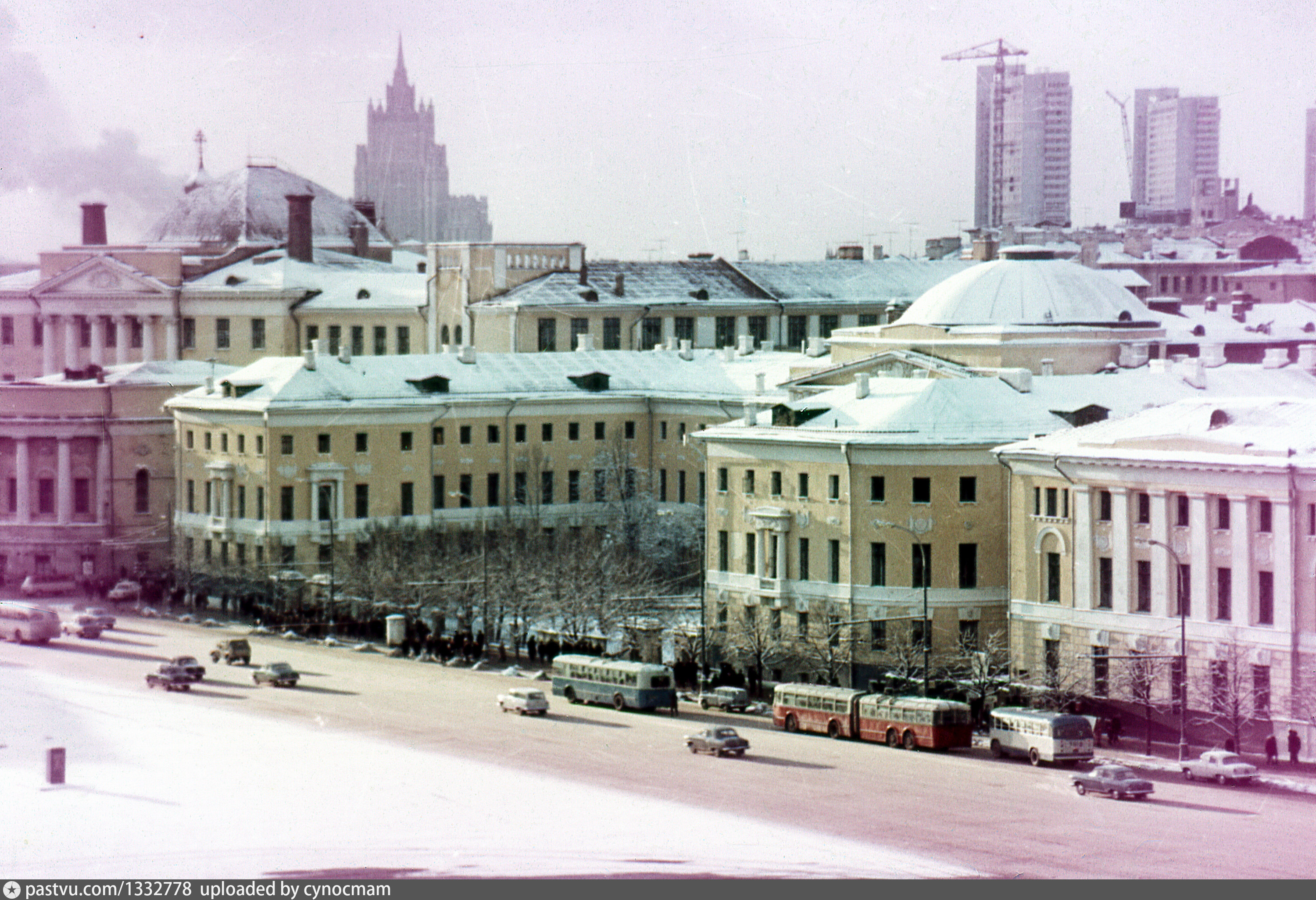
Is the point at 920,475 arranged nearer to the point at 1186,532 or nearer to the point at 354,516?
the point at 1186,532

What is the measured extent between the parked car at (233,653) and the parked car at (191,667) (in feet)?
8.32

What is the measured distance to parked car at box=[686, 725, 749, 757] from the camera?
2108 inches

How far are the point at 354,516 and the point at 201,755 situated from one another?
32473 millimetres

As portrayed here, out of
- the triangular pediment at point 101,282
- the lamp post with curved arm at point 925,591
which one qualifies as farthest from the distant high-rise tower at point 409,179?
the lamp post with curved arm at point 925,591

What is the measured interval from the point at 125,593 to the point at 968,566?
85.1ft

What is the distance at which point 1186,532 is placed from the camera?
59.0 meters

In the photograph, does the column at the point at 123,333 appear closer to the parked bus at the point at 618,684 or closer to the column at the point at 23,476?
the column at the point at 23,476

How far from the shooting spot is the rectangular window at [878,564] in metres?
67.5

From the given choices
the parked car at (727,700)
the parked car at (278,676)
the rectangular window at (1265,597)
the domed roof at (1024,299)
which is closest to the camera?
the rectangular window at (1265,597)

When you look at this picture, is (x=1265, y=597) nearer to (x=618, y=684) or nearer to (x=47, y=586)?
(x=618, y=684)

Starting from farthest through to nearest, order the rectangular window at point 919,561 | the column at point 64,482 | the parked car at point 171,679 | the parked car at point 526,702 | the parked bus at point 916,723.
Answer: the column at point 64,482 < the rectangular window at point 919,561 < the parked car at point 171,679 < the parked car at point 526,702 < the parked bus at point 916,723

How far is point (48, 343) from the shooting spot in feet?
344

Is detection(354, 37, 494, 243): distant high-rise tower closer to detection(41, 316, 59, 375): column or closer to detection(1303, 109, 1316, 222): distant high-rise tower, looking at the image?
detection(41, 316, 59, 375): column

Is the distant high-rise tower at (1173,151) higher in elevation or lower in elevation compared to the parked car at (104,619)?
higher
